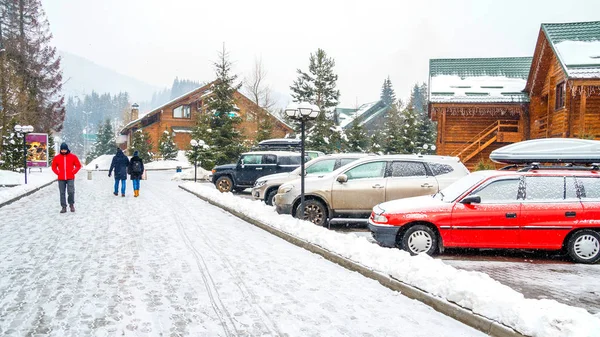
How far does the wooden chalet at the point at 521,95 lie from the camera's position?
63.8 ft

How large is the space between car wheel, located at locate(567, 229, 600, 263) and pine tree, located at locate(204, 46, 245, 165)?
22794 millimetres

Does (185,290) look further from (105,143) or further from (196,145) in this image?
(105,143)

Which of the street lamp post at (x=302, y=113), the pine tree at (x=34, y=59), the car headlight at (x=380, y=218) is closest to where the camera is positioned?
the car headlight at (x=380, y=218)

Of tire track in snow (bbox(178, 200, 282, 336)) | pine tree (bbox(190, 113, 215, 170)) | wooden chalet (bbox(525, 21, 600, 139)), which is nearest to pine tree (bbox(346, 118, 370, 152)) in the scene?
pine tree (bbox(190, 113, 215, 170))

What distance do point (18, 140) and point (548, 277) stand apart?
31801 mm

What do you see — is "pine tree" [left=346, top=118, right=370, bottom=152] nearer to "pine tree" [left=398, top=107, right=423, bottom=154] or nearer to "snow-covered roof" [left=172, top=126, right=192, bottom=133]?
"pine tree" [left=398, top=107, right=423, bottom=154]

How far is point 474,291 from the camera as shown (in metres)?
4.75

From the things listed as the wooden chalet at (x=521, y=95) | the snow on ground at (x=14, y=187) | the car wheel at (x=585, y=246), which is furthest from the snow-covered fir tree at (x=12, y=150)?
the car wheel at (x=585, y=246)

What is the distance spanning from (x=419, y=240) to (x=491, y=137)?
20.4 metres

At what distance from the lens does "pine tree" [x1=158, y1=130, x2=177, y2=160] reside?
169 ft

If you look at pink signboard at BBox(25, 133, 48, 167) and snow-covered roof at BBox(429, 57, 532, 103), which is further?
pink signboard at BBox(25, 133, 48, 167)

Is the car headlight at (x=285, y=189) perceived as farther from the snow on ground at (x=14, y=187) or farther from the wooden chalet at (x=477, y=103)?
the wooden chalet at (x=477, y=103)

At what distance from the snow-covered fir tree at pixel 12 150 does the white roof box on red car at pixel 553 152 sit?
29.6 meters

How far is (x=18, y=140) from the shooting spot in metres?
29.6
